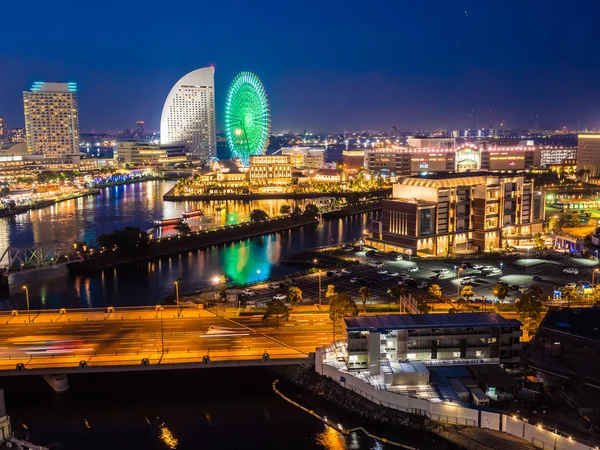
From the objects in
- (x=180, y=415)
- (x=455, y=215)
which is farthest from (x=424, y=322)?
(x=455, y=215)

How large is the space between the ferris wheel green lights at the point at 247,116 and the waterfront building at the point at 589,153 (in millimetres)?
18912

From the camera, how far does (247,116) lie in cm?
3275

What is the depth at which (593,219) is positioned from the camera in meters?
19.6

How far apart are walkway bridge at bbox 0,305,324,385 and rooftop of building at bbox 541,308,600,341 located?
299 centimetres

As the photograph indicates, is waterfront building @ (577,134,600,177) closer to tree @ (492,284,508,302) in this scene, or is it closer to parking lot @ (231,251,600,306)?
parking lot @ (231,251,600,306)

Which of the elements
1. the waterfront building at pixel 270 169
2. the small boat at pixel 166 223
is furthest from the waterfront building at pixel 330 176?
the small boat at pixel 166 223

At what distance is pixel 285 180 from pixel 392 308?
78.3 ft

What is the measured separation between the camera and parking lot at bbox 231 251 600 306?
11531 millimetres

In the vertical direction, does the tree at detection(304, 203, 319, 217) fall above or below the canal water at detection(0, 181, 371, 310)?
above

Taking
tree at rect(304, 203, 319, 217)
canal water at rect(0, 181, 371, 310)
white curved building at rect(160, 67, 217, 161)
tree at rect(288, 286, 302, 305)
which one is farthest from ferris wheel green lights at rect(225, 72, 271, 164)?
tree at rect(288, 286, 302, 305)

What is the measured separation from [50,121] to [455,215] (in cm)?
3978

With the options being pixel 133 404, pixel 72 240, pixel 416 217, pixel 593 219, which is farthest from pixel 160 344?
pixel 593 219

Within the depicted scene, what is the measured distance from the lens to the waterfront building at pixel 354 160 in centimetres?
4028

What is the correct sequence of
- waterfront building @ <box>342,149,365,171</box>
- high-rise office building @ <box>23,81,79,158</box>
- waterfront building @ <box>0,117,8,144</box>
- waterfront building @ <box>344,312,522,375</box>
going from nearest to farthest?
waterfront building @ <box>344,312,522,375</box>, waterfront building @ <box>342,149,365,171</box>, high-rise office building @ <box>23,81,79,158</box>, waterfront building @ <box>0,117,8,144</box>
